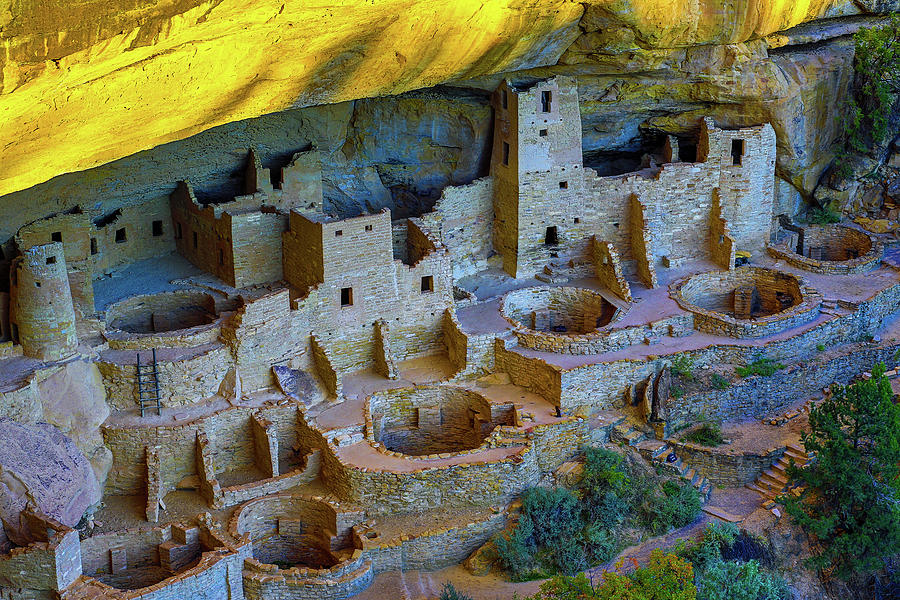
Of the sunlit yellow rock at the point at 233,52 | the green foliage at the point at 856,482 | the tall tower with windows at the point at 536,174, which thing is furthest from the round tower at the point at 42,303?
the green foliage at the point at 856,482

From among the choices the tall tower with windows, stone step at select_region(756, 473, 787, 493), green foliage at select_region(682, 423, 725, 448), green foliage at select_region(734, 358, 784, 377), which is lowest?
stone step at select_region(756, 473, 787, 493)

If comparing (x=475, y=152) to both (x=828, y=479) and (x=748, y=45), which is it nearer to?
(x=748, y=45)

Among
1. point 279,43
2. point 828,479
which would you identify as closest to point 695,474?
point 828,479

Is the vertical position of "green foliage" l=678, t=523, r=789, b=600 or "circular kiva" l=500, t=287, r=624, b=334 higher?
"circular kiva" l=500, t=287, r=624, b=334

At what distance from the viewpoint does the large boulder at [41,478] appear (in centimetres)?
1930

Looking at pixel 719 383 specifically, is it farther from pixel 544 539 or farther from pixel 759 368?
pixel 544 539

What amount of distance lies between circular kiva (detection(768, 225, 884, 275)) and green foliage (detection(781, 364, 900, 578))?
563 cm

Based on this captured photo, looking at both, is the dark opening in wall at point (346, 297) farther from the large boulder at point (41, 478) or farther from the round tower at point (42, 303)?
the large boulder at point (41, 478)

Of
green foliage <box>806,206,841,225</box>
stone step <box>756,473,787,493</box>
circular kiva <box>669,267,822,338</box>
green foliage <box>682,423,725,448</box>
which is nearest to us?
stone step <box>756,473,787,493</box>

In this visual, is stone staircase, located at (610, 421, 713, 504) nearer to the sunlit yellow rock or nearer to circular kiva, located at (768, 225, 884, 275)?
circular kiva, located at (768, 225, 884, 275)

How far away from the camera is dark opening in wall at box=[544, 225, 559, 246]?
26.7m

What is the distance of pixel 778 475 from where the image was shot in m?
22.9

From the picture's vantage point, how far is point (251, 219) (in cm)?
2388

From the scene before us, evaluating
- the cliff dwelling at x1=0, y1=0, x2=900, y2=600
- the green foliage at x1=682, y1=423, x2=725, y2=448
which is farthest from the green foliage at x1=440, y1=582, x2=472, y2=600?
the green foliage at x1=682, y1=423, x2=725, y2=448
